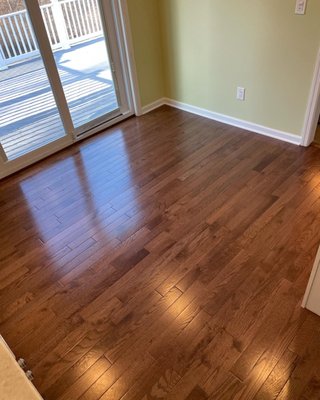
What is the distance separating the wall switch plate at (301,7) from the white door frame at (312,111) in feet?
1.12

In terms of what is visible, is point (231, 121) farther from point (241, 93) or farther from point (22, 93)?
point (22, 93)

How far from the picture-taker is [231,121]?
3.31 m

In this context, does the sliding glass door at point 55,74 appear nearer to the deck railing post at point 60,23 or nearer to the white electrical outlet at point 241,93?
the deck railing post at point 60,23

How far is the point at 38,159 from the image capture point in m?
3.04

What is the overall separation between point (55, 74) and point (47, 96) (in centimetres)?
21

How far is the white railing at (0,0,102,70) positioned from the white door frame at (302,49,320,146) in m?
1.96

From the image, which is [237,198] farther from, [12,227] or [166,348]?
[12,227]

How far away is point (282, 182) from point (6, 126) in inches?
91.2

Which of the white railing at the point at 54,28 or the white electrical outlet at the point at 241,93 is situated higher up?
the white railing at the point at 54,28

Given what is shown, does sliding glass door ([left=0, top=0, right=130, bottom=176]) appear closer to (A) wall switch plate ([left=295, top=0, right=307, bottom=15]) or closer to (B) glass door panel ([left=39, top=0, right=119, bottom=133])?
(B) glass door panel ([left=39, top=0, right=119, bottom=133])

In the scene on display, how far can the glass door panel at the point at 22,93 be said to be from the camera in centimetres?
253

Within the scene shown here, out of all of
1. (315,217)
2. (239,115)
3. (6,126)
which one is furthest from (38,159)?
(315,217)

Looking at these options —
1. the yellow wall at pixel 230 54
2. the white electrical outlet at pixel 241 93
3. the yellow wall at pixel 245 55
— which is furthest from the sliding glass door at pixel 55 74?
the white electrical outlet at pixel 241 93

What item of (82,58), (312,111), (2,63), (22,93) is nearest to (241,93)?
(312,111)
